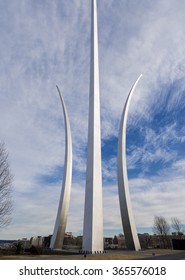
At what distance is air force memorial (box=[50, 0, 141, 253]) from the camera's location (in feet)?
57.3

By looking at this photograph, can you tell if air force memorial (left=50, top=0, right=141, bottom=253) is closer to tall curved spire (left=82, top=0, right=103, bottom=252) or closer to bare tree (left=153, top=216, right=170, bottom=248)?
tall curved spire (left=82, top=0, right=103, bottom=252)

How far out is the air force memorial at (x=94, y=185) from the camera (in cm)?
1745

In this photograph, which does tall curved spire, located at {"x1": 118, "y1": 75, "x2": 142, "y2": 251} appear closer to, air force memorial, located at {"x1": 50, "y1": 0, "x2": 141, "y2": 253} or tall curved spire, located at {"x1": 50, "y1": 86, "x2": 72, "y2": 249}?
air force memorial, located at {"x1": 50, "y1": 0, "x2": 141, "y2": 253}

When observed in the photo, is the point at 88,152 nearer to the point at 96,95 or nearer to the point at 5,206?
the point at 96,95

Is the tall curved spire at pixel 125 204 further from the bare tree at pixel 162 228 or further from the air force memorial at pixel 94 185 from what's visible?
the bare tree at pixel 162 228

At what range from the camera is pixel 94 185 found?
1859cm

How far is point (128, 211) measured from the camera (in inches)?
770

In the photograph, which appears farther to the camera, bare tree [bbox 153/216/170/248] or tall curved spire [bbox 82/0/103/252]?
bare tree [bbox 153/216/170/248]

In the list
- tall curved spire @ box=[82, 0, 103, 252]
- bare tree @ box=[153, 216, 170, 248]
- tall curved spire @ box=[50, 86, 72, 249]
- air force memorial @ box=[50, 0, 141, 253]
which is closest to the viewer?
tall curved spire @ box=[82, 0, 103, 252]

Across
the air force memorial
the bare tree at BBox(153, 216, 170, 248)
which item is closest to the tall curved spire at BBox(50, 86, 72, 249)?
the air force memorial

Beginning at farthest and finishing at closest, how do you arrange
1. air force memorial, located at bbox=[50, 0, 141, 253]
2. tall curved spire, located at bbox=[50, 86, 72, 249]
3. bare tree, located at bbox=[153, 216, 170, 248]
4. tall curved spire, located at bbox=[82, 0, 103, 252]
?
bare tree, located at bbox=[153, 216, 170, 248] < tall curved spire, located at bbox=[50, 86, 72, 249] < air force memorial, located at bbox=[50, 0, 141, 253] < tall curved spire, located at bbox=[82, 0, 103, 252]

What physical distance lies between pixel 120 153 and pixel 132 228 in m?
5.72

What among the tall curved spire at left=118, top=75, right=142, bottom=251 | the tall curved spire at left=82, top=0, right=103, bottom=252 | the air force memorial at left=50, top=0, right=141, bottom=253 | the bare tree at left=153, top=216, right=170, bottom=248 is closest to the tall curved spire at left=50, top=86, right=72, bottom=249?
the air force memorial at left=50, top=0, right=141, bottom=253
